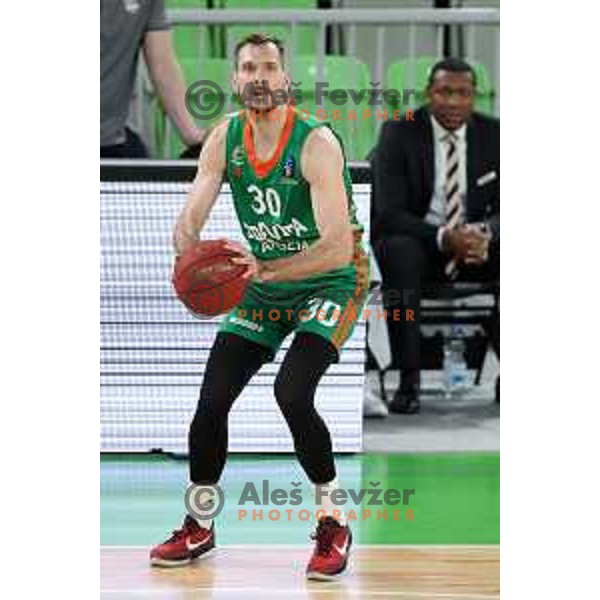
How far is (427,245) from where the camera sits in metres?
9.82

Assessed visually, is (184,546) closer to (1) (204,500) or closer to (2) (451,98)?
(1) (204,500)

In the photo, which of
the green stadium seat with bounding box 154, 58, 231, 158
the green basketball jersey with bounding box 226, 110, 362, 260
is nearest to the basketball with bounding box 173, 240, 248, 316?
the green basketball jersey with bounding box 226, 110, 362, 260

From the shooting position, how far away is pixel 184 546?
6926mm

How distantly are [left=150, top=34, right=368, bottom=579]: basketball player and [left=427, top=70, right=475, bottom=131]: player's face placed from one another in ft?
8.88

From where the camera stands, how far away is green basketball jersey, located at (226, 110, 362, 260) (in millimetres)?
6645

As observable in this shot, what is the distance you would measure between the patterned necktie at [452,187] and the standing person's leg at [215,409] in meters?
2.84

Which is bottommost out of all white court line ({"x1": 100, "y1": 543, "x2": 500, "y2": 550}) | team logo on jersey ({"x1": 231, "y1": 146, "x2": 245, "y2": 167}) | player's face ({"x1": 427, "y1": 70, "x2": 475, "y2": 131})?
white court line ({"x1": 100, "y1": 543, "x2": 500, "y2": 550})

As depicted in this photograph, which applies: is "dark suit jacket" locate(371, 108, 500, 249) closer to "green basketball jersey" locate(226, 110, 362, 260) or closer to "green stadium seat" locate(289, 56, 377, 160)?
"green stadium seat" locate(289, 56, 377, 160)

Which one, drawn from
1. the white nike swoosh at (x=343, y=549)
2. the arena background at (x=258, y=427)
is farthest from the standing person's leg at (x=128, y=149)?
the white nike swoosh at (x=343, y=549)
